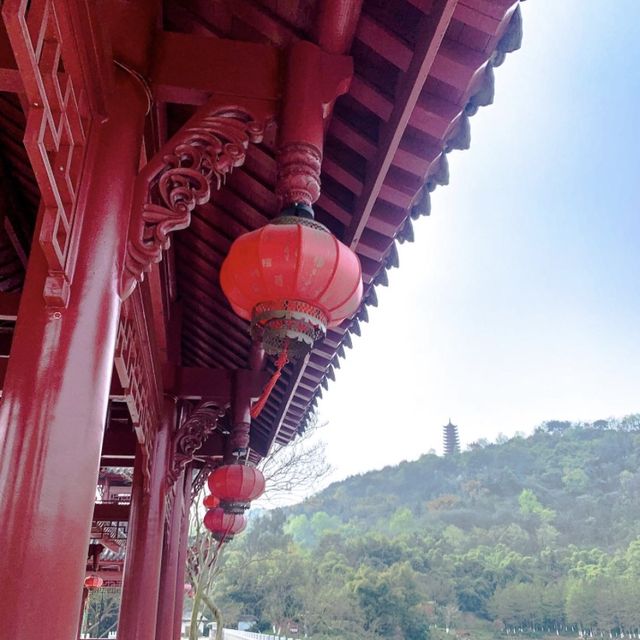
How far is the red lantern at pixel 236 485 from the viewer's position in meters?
5.93

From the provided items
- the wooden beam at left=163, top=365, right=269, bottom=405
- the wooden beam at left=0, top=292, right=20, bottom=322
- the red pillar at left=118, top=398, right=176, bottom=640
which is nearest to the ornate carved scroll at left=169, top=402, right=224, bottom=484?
the wooden beam at left=163, top=365, right=269, bottom=405

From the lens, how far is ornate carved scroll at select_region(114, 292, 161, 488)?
2.88 metres

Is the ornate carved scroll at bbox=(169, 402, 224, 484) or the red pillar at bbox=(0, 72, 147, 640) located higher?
the ornate carved scroll at bbox=(169, 402, 224, 484)

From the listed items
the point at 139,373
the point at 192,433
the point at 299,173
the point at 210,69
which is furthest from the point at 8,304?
the point at 192,433

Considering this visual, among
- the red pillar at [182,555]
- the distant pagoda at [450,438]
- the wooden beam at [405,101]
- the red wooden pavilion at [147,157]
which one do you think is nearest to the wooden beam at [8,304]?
the red wooden pavilion at [147,157]

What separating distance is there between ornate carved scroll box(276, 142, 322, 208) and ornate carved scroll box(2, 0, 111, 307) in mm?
619

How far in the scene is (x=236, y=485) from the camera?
593 centimetres

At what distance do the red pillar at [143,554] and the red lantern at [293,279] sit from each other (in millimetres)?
2834

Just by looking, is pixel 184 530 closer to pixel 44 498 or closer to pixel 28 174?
pixel 28 174

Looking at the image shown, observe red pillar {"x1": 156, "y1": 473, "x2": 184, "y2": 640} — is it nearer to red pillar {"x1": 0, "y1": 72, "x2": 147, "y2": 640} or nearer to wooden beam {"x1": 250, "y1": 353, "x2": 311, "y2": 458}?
wooden beam {"x1": 250, "y1": 353, "x2": 311, "y2": 458}

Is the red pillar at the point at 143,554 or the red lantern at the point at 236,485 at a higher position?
the red lantern at the point at 236,485

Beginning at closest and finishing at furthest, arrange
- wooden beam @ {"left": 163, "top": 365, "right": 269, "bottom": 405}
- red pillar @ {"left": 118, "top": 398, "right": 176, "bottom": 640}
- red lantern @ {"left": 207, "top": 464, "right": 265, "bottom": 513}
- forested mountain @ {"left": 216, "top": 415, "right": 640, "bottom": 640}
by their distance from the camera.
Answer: red pillar @ {"left": 118, "top": 398, "right": 176, "bottom": 640} < wooden beam @ {"left": 163, "top": 365, "right": 269, "bottom": 405} < red lantern @ {"left": 207, "top": 464, "right": 265, "bottom": 513} < forested mountain @ {"left": 216, "top": 415, "right": 640, "bottom": 640}

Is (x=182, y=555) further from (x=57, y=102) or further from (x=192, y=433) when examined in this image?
(x=57, y=102)

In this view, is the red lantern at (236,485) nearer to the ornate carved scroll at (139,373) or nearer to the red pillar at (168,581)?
the red pillar at (168,581)
